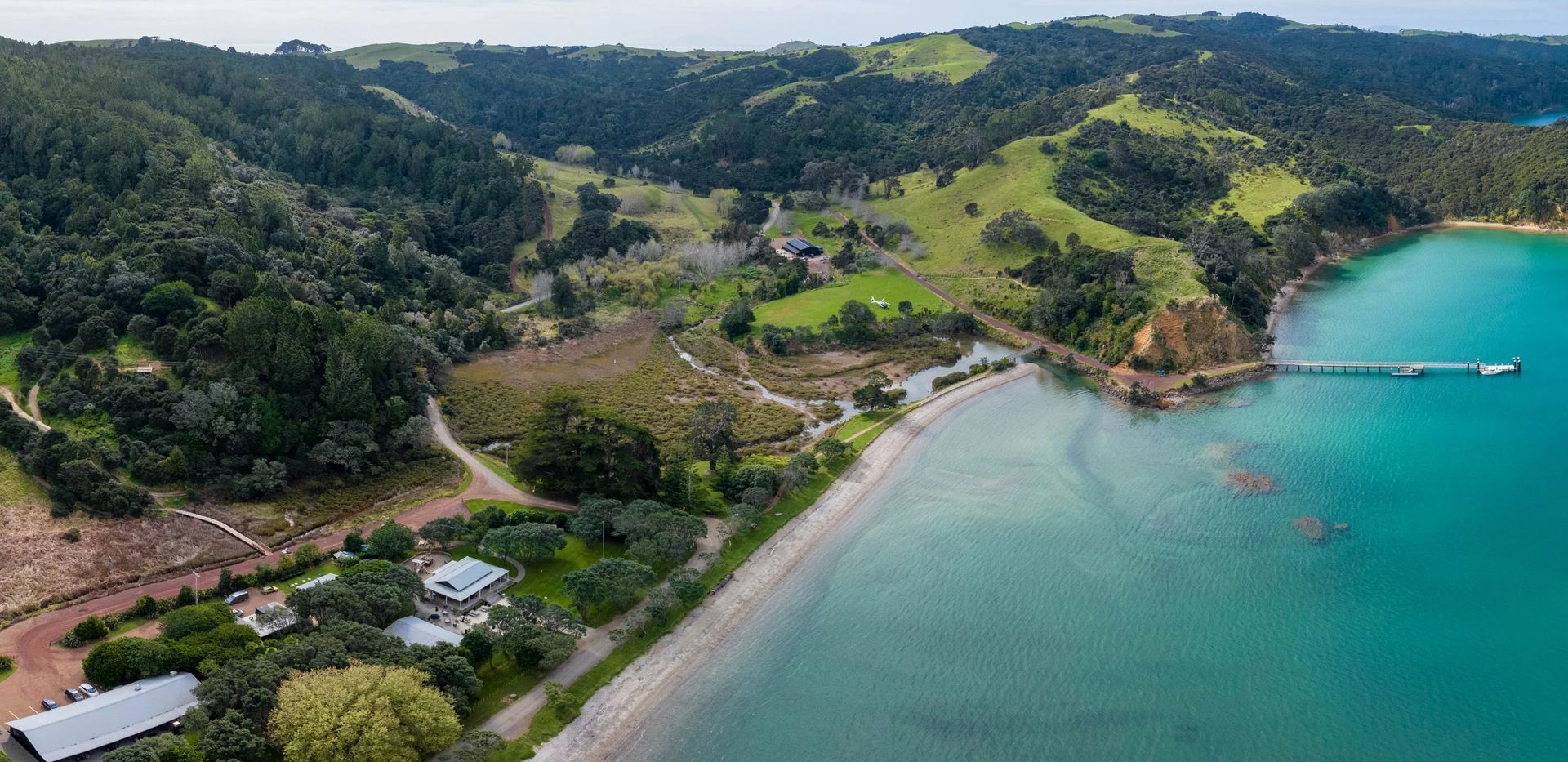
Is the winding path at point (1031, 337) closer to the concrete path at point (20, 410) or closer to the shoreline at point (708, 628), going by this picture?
the shoreline at point (708, 628)

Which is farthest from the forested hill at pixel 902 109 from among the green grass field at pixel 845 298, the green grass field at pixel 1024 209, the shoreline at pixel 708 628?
the shoreline at pixel 708 628

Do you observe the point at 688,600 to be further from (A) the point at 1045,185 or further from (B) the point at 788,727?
(A) the point at 1045,185

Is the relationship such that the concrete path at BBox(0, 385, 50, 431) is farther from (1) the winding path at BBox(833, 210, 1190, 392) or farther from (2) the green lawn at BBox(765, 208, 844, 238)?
(2) the green lawn at BBox(765, 208, 844, 238)

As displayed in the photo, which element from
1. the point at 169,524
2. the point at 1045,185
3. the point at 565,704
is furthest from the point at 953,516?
the point at 1045,185

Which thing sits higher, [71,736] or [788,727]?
[71,736]

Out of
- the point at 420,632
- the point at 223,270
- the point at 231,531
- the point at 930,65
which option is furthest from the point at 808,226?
the point at 420,632
